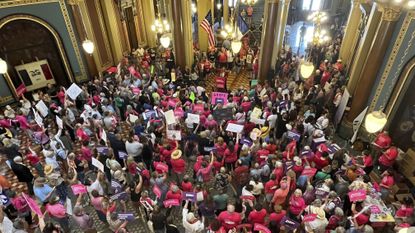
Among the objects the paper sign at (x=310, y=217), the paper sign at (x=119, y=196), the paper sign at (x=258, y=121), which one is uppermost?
the paper sign at (x=258, y=121)

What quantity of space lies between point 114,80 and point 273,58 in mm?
7082

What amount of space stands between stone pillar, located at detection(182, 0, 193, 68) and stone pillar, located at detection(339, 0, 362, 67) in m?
7.51

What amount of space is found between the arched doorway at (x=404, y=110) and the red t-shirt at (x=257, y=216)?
5.86 m

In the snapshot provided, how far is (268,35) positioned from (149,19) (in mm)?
10157

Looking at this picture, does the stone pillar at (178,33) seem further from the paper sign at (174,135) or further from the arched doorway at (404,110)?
the arched doorway at (404,110)

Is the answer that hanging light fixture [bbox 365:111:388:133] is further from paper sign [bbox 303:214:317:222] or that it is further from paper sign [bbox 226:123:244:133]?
paper sign [bbox 226:123:244:133]

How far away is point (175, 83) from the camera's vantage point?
505 inches

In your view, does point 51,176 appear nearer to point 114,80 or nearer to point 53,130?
point 53,130

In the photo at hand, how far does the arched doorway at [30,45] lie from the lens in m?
12.0

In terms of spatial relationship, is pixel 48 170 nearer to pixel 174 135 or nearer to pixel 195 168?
pixel 174 135

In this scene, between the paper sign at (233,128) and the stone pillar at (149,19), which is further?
the stone pillar at (149,19)

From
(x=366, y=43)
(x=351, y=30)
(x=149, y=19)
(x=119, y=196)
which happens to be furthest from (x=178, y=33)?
(x=119, y=196)

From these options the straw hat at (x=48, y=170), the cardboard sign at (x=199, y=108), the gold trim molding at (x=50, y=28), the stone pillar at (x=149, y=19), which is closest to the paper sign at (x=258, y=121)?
the cardboard sign at (x=199, y=108)

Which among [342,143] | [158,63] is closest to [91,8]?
[158,63]
